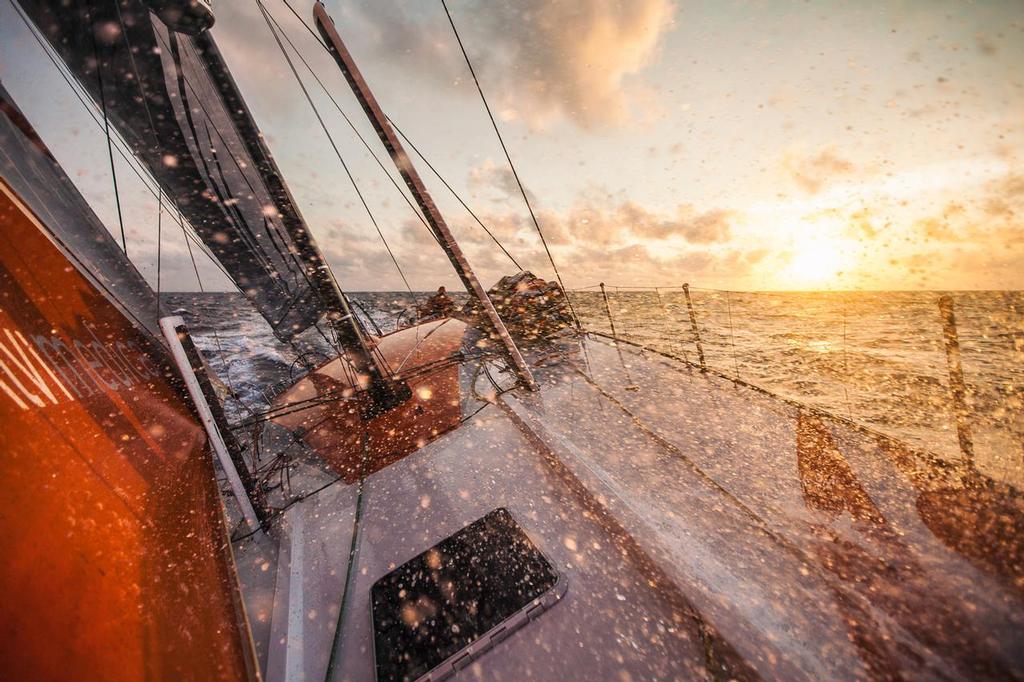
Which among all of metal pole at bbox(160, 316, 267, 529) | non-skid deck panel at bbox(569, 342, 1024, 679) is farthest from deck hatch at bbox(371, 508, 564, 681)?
metal pole at bbox(160, 316, 267, 529)

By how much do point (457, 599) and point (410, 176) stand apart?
603 centimetres

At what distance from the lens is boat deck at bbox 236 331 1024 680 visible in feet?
7.24

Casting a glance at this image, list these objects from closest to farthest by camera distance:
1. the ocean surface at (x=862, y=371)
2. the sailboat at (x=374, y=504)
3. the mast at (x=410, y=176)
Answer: the sailboat at (x=374, y=504) → the mast at (x=410, y=176) → the ocean surface at (x=862, y=371)

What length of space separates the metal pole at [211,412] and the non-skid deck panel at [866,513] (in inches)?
168

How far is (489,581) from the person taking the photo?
269 centimetres

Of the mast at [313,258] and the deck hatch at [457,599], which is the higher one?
the mast at [313,258]

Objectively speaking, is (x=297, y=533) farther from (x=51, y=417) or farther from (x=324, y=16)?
(x=324, y=16)

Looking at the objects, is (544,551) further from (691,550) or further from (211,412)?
(211,412)

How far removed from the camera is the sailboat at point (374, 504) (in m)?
1.53

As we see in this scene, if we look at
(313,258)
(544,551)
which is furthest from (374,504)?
(313,258)

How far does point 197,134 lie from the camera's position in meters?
4.91

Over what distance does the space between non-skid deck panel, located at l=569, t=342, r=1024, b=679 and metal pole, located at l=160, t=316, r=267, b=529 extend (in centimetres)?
426

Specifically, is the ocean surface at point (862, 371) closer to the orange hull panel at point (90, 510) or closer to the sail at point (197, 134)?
the sail at point (197, 134)

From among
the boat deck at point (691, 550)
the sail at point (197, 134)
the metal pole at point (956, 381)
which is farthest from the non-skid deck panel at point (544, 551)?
the metal pole at point (956, 381)
